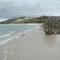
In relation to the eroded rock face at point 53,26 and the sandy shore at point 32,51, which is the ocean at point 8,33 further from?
the eroded rock face at point 53,26

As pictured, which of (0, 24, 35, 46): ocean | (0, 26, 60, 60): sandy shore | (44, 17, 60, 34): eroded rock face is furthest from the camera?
(44, 17, 60, 34): eroded rock face

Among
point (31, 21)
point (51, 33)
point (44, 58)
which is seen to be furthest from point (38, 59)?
point (31, 21)

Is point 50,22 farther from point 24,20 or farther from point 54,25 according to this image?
point 24,20

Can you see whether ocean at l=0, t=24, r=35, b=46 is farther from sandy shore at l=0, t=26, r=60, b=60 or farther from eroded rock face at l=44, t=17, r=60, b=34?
eroded rock face at l=44, t=17, r=60, b=34

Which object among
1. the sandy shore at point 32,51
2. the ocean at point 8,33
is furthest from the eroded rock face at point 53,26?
the sandy shore at point 32,51

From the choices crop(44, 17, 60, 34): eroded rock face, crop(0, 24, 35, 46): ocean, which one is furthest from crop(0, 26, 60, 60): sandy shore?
crop(44, 17, 60, 34): eroded rock face

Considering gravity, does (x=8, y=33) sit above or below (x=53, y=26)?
below

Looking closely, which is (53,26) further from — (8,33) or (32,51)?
(32,51)

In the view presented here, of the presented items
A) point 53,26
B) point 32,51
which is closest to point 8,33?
point 53,26

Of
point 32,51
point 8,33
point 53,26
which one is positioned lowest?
point 8,33

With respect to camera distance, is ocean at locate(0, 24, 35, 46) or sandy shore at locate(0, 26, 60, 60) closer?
sandy shore at locate(0, 26, 60, 60)

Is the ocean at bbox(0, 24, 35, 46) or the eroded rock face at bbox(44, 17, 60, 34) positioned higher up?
the eroded rock face at bbox(44, 17, 60, 34)

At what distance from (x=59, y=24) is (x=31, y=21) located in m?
86.3

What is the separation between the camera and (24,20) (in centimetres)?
11594
